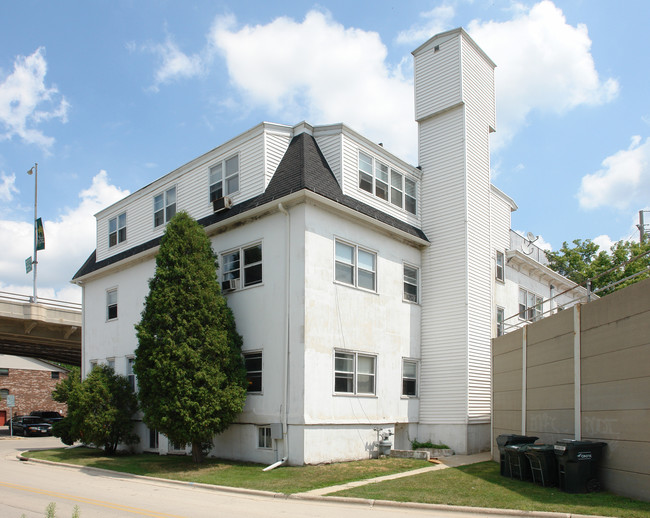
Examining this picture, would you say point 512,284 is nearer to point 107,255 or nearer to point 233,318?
point 233,318

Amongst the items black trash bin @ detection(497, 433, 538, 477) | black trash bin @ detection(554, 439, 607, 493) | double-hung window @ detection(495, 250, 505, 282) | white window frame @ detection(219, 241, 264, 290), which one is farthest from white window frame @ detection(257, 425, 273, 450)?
double-hung window @ detection(495, 250, 505, 282)

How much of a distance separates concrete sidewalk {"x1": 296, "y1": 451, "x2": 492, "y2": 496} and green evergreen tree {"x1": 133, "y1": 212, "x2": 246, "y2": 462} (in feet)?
14.6

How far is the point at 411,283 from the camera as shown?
2081cm

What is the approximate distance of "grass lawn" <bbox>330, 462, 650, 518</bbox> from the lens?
31.7ft

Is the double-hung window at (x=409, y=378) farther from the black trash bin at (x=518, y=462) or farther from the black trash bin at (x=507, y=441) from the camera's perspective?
the black trash bin at (x=518, y=462)

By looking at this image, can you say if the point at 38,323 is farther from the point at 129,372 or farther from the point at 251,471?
the point at 251,471

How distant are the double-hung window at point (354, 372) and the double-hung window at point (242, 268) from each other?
3409mm

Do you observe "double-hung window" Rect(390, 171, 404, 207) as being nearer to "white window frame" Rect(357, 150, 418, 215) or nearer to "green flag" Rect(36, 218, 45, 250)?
"white window frame" Rect(357, 150, 418, 215)

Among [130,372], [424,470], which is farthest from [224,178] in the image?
[424,470]

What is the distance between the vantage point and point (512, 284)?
82.7ft

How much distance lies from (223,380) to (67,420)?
788 centimetres

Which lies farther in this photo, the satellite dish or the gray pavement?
the satellite dish

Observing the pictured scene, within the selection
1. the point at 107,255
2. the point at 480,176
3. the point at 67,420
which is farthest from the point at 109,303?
the point at 480,176

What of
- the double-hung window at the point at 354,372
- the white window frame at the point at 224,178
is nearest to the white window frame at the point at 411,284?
the double-hung window at the point at 354,372
